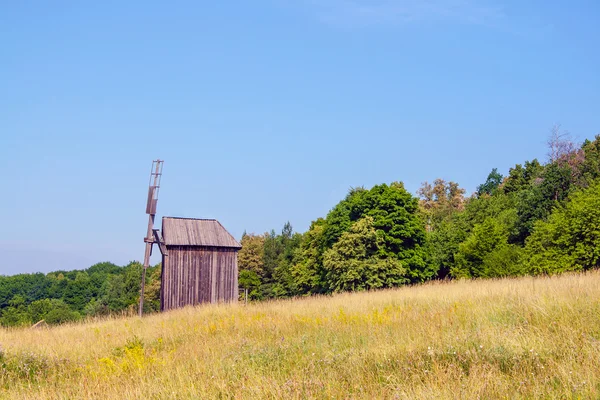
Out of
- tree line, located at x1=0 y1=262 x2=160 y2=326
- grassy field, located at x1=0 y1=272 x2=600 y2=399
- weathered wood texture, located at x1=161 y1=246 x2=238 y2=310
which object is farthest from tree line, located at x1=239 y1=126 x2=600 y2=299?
grassy field, located at x1=0 y1=272 x2=600 y2=399

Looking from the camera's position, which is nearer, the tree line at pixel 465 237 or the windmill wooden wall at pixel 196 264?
the windmill wooden wall at pixel 196 264

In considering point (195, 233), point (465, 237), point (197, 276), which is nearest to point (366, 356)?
point (197, 276)

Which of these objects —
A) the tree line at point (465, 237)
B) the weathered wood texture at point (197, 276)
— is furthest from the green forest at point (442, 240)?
the weathered wood texture at point (197, 276)

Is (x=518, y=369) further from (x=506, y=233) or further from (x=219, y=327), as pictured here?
(x=506, y=233)

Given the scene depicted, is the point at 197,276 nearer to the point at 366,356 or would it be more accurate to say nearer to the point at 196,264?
the point at 196,264

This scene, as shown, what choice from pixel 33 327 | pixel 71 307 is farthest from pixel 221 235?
pixel 71 307

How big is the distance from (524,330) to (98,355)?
362 inches

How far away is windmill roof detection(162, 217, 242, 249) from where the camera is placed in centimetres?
3375

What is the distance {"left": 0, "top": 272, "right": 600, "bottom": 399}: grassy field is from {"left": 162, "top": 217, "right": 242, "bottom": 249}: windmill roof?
726 inches

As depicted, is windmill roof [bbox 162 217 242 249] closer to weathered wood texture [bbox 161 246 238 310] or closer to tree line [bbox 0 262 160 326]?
weathered wood texture [bbox 161 246 238 310]

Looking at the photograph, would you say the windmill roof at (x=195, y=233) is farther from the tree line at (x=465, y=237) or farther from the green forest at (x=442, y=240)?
the tree line at (x=465, y=237)

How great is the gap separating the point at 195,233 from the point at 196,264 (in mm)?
2052

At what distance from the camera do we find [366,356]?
28.9 feet

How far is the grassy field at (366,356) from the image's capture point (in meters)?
6.92
